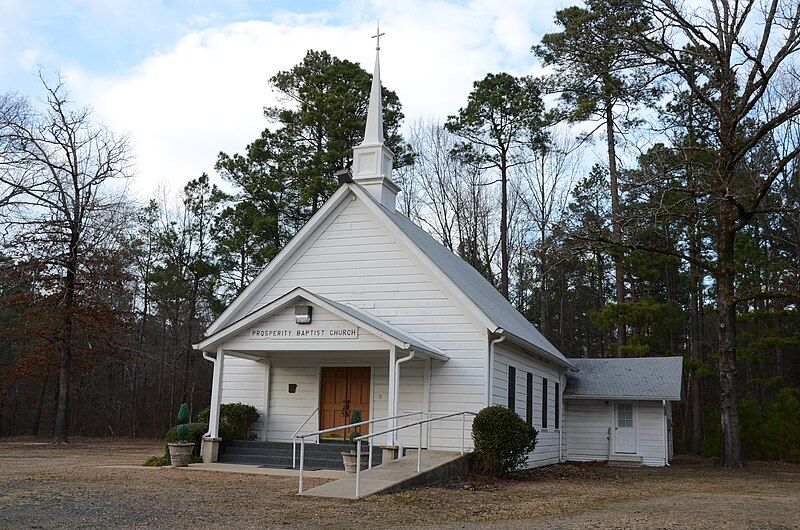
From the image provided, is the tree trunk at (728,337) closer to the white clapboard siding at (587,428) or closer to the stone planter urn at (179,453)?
the white clapboard siding at (587,428)

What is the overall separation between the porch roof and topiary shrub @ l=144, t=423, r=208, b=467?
190cm

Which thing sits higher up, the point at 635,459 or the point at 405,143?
the point at 405,143

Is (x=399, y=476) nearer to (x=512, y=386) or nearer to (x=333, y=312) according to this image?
(x=333, y=312)

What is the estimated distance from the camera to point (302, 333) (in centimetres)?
1652

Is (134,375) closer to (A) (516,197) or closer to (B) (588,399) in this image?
(A) (516,197)

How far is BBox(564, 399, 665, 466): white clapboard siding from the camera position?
947 inches

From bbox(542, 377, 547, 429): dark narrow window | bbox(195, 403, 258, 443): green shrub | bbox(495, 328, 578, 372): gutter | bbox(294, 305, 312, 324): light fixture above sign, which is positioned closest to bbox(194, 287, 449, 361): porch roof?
bbox(294, 305, 312, 324): light fixture above sign

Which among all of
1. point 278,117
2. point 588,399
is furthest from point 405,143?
point 588,399

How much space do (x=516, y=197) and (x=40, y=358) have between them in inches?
905

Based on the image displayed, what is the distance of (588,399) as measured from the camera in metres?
24.7

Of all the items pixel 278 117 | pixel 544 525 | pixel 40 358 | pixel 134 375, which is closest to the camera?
pixel 544 525

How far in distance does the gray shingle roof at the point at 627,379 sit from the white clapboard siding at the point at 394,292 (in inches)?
338

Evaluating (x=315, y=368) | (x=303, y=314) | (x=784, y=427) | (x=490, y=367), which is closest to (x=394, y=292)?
(x=303, y=314)

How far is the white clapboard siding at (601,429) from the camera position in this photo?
78.9 feet
